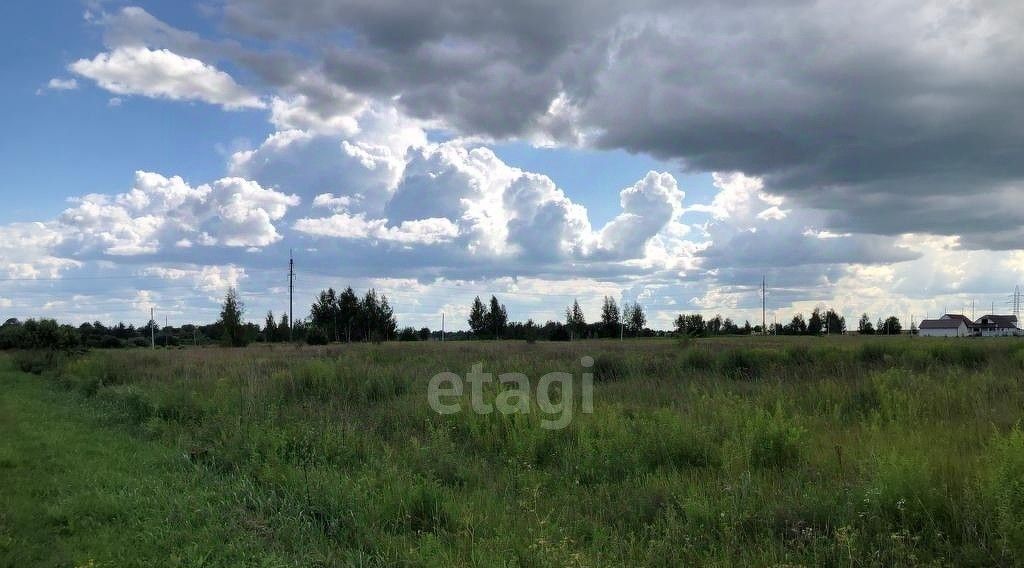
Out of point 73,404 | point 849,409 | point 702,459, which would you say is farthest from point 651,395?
point 73,404

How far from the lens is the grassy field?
5.30 meters

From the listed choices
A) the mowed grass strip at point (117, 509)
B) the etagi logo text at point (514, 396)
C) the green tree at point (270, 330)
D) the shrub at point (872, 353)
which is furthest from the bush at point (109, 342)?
the shrub at point (872, 353)

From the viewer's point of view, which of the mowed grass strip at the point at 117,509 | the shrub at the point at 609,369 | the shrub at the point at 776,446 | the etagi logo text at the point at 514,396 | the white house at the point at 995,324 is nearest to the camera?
the mowed grass strip at the point at 117,509

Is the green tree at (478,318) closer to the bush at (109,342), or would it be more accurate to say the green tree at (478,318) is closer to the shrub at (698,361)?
the bush at (109,342)

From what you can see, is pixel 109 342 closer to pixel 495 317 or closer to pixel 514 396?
pixel 495 317

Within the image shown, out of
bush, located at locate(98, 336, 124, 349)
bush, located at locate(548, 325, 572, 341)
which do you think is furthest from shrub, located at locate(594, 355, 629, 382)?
bush, located at locate(98, 336, 124, 349)

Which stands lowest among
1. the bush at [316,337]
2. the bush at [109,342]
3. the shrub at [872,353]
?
the bush at [109,342]

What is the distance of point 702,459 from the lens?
26.0 feet

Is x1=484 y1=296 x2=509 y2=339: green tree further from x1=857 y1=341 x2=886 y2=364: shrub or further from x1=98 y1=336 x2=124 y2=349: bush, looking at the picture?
x1=857 y1=341 x2=886 y2=364: shrub

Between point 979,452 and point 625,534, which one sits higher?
point 979,452

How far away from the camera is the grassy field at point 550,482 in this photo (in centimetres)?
530

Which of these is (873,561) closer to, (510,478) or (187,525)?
(510,478)

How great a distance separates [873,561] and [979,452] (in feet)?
10.3

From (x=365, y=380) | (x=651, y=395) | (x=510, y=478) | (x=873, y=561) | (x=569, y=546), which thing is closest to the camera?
(x=873, y=561)
